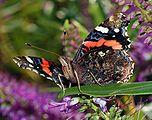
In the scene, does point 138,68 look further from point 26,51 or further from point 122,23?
point 26,51

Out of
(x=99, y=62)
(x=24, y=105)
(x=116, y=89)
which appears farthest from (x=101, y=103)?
(x=24, y=105)

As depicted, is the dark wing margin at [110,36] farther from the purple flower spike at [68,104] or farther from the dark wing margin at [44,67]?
the purple flower spike at [68,104]

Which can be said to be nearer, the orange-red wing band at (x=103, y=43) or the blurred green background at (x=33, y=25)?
the orange-red wing band at (x=103, y=43)

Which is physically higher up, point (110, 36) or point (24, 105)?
point (110, 36)

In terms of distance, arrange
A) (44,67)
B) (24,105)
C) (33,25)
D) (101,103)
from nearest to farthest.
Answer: (101,103)
(44,67)
(24,105)
(33,25)

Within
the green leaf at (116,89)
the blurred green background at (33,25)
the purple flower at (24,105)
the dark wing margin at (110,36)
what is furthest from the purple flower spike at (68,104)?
the blurred green background at (33,25)

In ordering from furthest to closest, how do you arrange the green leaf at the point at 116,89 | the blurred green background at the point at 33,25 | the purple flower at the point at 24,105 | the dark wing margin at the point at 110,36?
the blurred green background at the point at 33,25 → the purple flower at the point at 24,105 → the dark wing margin at the point at 110,36 → the green leaf at the point at 116,89

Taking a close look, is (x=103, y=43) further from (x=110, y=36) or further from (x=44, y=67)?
(x=44, y=67)

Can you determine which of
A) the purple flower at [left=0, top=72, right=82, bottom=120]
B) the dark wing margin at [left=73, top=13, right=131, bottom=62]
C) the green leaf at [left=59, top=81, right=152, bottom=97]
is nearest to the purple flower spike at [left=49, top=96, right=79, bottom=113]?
the green leaf at [left=59, top=81, right=152, bottom=97]
